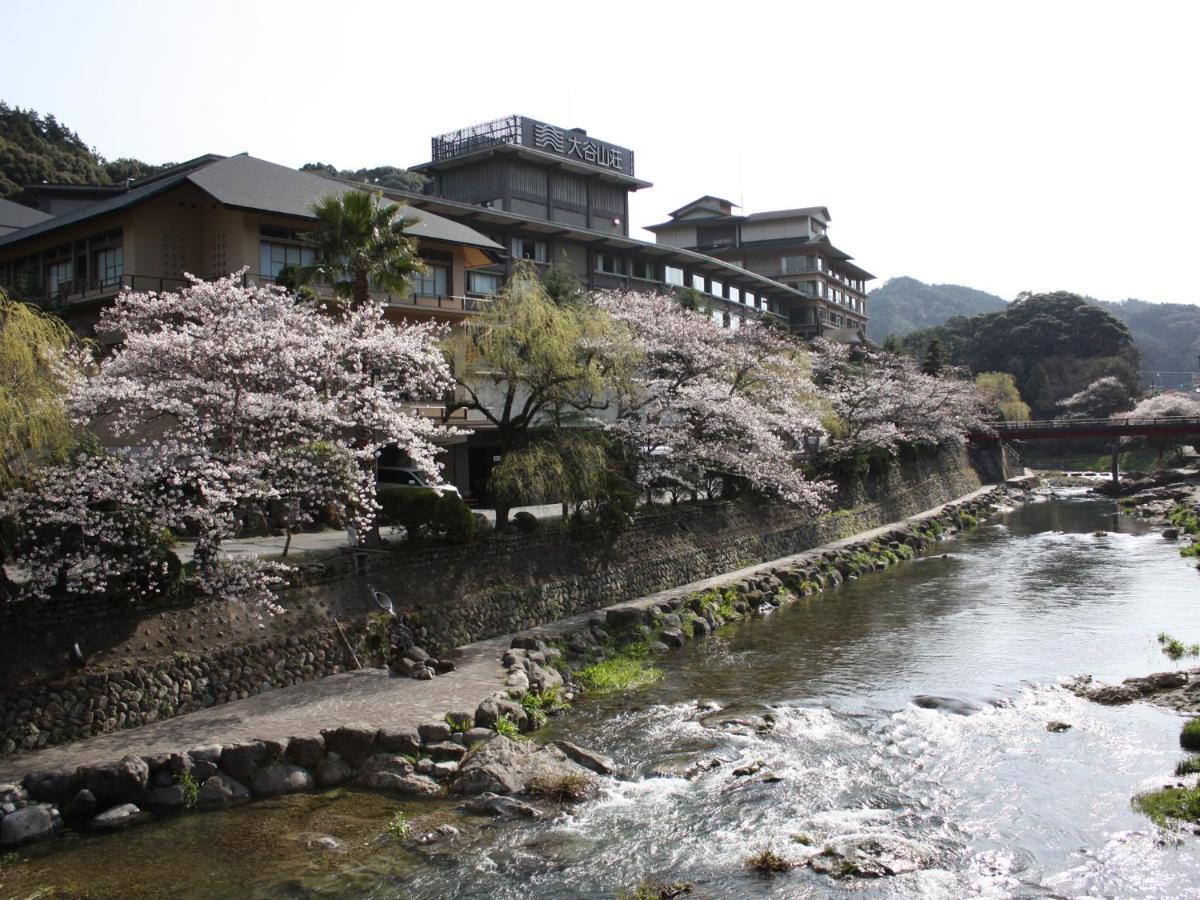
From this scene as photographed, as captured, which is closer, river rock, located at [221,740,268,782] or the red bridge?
river rock, located at [221,740,268,782]

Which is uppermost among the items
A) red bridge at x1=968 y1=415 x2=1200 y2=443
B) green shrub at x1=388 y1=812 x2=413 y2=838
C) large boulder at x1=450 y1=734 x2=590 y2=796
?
red bridge at x1=968 y1=415 x2=1200 y2=443

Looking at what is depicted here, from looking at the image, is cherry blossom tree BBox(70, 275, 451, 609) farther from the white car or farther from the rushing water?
the white car

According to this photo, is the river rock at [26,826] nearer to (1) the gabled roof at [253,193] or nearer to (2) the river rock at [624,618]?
(2) the river rock at [624,618]

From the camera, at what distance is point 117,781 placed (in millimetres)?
13016

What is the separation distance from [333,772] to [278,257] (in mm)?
19712

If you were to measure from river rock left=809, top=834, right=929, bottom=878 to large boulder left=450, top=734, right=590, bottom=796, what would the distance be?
3976 mm

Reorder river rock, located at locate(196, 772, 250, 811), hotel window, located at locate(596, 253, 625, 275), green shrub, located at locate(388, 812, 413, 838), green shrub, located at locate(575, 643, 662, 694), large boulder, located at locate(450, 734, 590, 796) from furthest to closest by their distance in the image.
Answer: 1. hotel window, located at locate(596, 253, 625, 275)
2. green shrub, located at locate(575, 643, 662, 694)
3. large boulder, located at locate(450, 734, 590, 796)
4. river rock, located at locate(196, 772, 250, 811)
5. green shrub, located at locate(388, 812, 413, 838)

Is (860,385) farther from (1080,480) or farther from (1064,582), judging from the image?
(1080,480)

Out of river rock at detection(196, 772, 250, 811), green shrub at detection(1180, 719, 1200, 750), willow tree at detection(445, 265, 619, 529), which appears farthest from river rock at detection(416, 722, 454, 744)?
green shrub at detection(1180, 719, 1200, 750)

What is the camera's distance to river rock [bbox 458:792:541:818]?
514 inches

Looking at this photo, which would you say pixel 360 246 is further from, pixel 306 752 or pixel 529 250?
pixel 529 250

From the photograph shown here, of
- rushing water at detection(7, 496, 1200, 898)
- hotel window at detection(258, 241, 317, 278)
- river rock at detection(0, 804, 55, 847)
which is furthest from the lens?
hotel window at detection(258, 241, 317, 278)

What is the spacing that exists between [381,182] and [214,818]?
77.4 meters

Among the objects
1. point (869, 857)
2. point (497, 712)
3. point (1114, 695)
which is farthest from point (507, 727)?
point (1114, 695)
